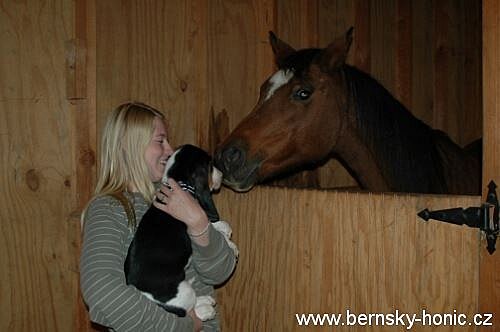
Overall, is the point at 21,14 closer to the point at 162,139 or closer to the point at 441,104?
the point at 162,139

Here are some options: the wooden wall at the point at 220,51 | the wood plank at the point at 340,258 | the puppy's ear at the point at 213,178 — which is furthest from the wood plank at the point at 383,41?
the puppy's ear at the point at 213,178

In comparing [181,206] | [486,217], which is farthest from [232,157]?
[486,217]

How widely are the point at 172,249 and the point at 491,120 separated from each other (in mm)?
932

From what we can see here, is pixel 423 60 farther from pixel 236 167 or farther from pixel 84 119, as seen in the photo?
pixel 84 119

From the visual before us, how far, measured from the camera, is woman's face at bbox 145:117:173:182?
176 centimetres

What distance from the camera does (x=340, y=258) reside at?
181 cm

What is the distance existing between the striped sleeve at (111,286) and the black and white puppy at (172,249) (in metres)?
0.05

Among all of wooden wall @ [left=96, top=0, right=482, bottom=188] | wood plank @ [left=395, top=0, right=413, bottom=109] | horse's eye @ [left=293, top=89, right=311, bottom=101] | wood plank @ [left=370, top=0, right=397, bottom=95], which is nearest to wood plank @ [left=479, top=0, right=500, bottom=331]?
horse's eye @ [left=293, top=89, right=311, bottom=101]

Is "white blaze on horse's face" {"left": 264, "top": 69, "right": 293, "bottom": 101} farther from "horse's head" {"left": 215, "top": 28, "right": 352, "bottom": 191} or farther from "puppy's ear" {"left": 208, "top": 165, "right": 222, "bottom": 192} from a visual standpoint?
"puppy's ear" {"left": 208, "top": 165, "right": 222, "bottom": 192}

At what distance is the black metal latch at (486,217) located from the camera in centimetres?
143

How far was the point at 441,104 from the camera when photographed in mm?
3777

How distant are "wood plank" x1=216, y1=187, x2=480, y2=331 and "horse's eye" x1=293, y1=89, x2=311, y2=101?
0.42 m

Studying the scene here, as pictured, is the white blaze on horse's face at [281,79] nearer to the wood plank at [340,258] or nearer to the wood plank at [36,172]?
the wood plank at [340,258]

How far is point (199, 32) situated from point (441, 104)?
2.07 m
